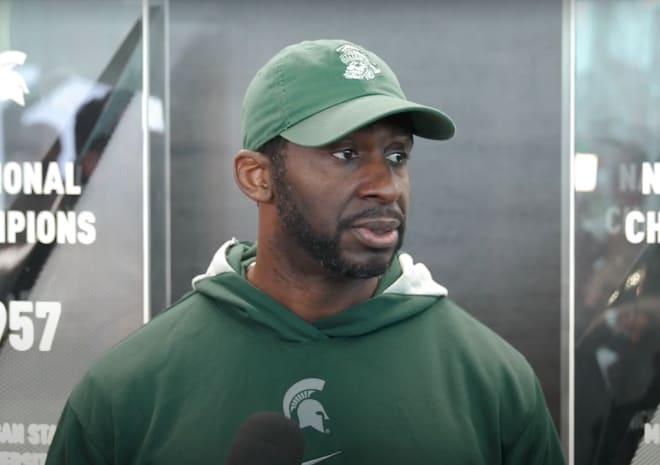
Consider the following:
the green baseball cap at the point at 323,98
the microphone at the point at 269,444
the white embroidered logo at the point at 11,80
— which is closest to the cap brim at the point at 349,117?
the green baseball cap at the point at 323,98

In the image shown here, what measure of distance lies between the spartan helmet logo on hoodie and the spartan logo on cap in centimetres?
44

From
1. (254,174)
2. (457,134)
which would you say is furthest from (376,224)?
(457,134)

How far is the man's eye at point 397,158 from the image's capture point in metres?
1.34

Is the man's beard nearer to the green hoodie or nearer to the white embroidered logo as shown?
Result: the green hoodie

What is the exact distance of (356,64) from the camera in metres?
1.33

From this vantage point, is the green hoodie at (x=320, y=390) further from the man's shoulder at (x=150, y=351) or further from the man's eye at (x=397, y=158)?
the man's eye at (x=397, y=158)

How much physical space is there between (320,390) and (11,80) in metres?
1.85

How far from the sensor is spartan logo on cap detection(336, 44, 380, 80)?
132 cm

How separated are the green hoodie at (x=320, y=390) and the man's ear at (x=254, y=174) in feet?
0.47

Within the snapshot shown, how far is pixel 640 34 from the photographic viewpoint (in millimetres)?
2756

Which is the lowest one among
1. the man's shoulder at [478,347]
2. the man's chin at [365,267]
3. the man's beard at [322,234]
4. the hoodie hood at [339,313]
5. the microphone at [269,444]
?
the microphone at [269,444]

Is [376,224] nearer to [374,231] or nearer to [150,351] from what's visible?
[374,231]

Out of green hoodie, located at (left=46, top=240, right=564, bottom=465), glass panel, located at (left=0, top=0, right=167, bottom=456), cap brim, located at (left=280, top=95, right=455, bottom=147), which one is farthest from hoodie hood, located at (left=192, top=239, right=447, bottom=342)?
glass panel, located at (left=0, top=0, right=167, bottom=456)

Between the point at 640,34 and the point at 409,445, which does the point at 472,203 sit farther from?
the point at 409,445
